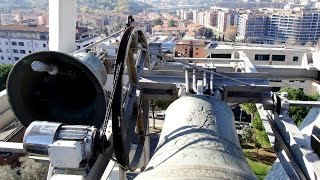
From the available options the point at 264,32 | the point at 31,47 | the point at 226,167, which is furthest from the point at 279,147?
the point at 264,32

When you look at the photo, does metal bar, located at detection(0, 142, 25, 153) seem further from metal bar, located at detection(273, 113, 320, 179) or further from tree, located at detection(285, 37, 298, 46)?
tree, located at detection(285, 37, 298, 46)

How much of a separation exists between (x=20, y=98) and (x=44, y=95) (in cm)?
28

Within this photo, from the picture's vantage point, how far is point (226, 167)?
6.23ft

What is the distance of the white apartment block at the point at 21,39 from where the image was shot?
115ft

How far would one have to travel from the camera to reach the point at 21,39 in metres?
35.8

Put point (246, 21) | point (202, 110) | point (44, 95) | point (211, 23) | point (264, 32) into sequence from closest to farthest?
point (202, 110), point (44, 95), point (246, 21), point (264, 32), point (211, 23)

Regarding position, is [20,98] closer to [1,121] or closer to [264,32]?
[1,121]

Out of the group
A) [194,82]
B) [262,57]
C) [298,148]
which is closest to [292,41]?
[262,57]

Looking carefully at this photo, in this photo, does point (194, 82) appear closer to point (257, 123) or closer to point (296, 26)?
point (257, 123)

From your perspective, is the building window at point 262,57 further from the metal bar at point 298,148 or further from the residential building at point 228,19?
the residential building at point 228,19

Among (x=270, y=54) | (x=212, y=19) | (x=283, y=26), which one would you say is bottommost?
(x=270, y=54)

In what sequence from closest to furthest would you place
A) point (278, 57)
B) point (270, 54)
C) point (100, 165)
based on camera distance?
point (100, 165) < point (270, 54) < point (278, 57)

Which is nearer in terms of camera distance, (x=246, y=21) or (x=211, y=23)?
(x=246, y=21)

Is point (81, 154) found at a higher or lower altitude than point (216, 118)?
lower
